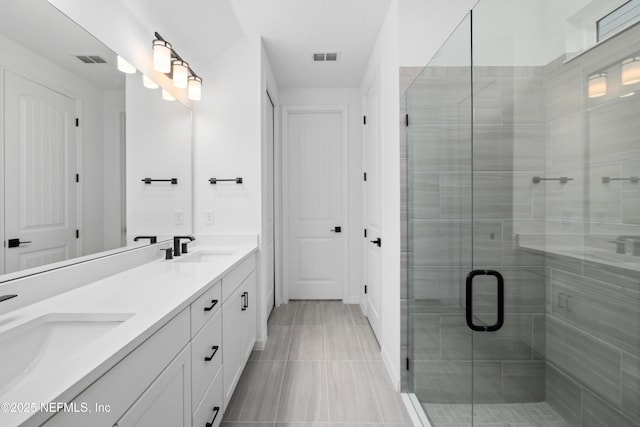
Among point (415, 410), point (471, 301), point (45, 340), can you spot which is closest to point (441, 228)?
point (471, 301)

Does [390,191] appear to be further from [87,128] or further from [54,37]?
[54,37]

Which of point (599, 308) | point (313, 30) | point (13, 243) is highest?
point (313, 30)

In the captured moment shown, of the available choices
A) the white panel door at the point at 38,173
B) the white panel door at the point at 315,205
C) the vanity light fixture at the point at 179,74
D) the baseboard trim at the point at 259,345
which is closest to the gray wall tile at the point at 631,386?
the white panel door at the point at 38,173

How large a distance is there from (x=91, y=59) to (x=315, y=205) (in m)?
2.62

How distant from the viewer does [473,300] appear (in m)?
1.30

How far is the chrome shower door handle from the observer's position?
115cm

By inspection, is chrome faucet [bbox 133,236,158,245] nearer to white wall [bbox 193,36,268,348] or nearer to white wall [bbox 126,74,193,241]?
white wall [bbox 126,74,193,241]

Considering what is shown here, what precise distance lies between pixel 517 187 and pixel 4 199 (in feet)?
5.64

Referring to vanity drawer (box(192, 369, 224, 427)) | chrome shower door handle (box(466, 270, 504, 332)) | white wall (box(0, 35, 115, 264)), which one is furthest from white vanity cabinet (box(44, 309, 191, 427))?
chrome shower door handle (box(466, 270, 504, 332))

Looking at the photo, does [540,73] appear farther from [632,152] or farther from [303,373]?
[303,373]

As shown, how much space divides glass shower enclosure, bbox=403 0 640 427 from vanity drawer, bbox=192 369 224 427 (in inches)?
43.0

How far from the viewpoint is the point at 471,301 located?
4.24ft

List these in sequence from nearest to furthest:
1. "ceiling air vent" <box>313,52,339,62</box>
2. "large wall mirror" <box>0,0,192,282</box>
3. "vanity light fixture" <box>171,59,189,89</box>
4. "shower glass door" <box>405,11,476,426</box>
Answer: "large wall mirror" <box>0,0,192,282</box>
"shower glass door" <box>405,11,476,426</box>
"vanity light fixture" <box>171,59,189,89</box>
"ceiling air vent" <box>313,52,339,62</box>

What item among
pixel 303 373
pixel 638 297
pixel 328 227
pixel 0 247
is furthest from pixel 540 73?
pixel 328 227
